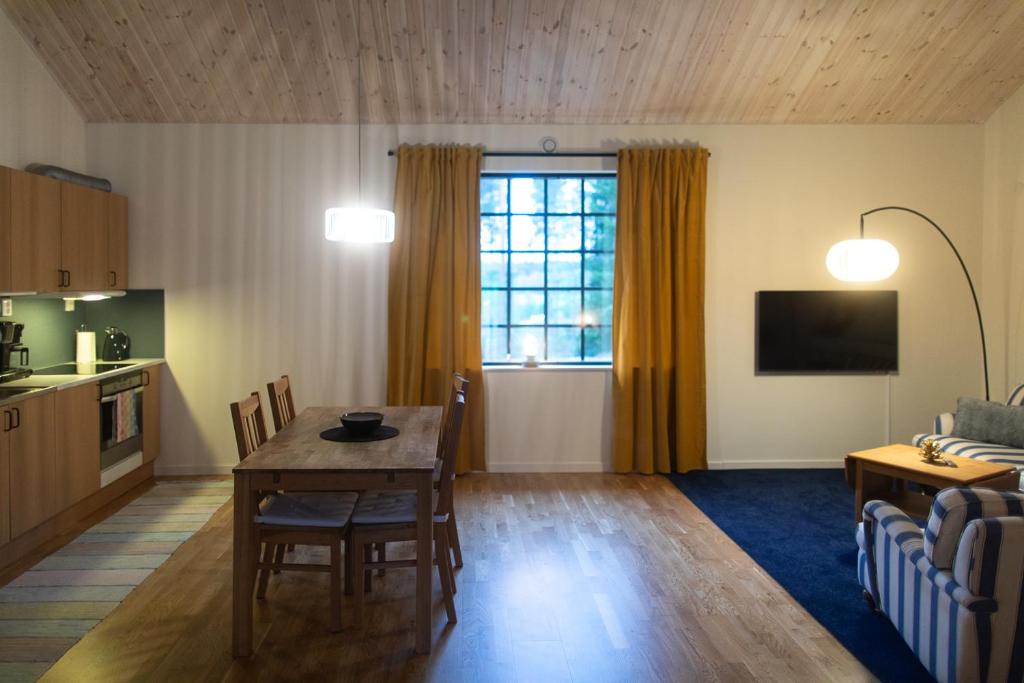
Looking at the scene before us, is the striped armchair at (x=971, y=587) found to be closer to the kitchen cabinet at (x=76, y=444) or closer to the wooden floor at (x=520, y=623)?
the wooden floor at (x=520, y=623)

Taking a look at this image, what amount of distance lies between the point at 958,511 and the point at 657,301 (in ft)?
11.2

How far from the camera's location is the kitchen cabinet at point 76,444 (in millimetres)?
4344

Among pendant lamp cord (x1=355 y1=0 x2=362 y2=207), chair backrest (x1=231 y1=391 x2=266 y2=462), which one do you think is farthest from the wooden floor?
pendant lamp cord (x1=355 y1=0 x2=362 y2=207)

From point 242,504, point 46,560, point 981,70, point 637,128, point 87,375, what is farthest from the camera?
point 637,128

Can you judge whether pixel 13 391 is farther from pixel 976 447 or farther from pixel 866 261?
pixel 976 447

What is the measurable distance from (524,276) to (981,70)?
3.57 meters

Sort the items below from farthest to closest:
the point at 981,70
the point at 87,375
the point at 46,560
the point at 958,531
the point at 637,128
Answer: the point at 637,128
the point at 981,70
the point at 87,375
the point at 46,560
the point at 958,531

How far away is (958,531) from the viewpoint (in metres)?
2.58

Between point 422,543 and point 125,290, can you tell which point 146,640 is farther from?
point 125,290

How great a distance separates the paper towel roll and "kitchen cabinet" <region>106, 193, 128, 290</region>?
38 cm

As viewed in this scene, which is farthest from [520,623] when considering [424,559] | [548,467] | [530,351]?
[530,351]

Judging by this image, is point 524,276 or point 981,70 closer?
point 981,70

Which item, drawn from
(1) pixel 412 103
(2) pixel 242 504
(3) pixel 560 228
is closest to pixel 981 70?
(3) pixel 560 228

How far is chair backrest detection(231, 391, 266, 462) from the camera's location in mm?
3287
